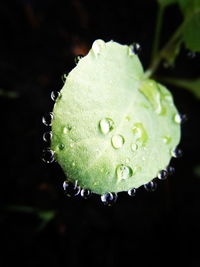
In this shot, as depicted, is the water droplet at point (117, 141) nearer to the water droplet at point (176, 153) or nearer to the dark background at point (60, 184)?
the water droplet at point (176, 153)

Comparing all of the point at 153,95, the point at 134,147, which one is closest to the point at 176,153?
the point at 153,95

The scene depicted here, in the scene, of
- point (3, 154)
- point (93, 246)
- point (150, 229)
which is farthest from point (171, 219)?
point (3, 154)

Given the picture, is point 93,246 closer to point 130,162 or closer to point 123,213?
point 123,213

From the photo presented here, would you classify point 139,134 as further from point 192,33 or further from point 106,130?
point 192,33

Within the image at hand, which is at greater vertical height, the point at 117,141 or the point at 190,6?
the point at 190,6

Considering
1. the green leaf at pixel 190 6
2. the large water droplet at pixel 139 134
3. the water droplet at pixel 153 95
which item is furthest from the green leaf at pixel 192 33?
the large water droplet at pixel 139 134

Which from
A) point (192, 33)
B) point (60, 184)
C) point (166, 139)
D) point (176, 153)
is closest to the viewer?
point (166, 139)
